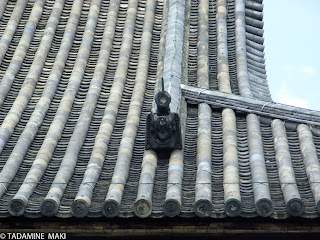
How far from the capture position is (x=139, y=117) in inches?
441

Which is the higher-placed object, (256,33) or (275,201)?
(256,33)

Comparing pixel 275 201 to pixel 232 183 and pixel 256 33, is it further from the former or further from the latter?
pixel 256 33

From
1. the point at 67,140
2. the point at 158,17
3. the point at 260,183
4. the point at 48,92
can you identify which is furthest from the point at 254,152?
the point at 158,17

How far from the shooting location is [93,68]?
494 inches

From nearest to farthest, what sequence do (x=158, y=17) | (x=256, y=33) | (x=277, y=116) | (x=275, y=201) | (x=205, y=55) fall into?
(x=275, y=201), (x=277, y=116), (x=205, y=55), (x=158, y=17), (x=256, y=33)

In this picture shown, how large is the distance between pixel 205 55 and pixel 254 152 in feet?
9.88

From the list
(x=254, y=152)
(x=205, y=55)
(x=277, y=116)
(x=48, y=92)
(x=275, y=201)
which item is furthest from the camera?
(x=205, y=55)

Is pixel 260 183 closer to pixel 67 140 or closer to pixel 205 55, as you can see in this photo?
pixel 67 140

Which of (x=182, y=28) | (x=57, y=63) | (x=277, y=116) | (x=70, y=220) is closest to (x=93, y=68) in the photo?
(x=57, y=63)

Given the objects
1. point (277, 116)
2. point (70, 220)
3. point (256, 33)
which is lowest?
point (70, 220)

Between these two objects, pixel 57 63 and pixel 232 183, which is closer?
pixel 232 183

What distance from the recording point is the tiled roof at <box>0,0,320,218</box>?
9133 millimetres

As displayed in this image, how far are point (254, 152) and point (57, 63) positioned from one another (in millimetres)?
3967

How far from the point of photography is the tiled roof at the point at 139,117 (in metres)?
9.13
